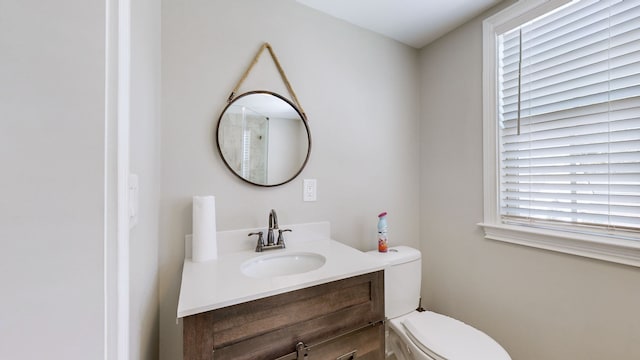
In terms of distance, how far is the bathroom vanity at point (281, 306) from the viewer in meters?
0.71

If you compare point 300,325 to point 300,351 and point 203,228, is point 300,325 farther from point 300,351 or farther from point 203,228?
point 203,228

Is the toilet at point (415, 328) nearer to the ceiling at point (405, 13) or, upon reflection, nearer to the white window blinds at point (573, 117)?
the white window blinds at point (573, 117)

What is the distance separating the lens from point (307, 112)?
1.43 meters

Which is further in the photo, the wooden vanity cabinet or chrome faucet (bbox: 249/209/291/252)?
chrome faucet (bbox: 249/209/291/252)

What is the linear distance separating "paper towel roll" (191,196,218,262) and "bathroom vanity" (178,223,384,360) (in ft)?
0.15

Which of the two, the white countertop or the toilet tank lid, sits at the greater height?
the white countertop

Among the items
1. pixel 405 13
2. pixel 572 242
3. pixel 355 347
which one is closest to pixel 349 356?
pixel 355 347

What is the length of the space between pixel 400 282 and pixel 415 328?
25 centimetres

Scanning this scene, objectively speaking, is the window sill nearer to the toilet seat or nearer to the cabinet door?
the toilet seat

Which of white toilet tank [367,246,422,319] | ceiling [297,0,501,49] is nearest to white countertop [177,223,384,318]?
white toilet tank [367,246,422,319]

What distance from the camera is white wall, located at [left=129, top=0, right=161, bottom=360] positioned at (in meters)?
0.62
